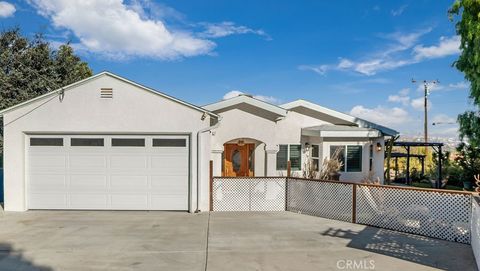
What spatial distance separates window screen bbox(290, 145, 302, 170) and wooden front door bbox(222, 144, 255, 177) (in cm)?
179

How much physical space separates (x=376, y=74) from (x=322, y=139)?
13290 mm

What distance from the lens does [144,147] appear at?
10.4 metres

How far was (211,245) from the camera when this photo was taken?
7.09 m

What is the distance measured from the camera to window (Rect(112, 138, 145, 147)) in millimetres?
10398

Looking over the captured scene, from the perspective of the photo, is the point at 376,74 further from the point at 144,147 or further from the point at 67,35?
the point at 67,35

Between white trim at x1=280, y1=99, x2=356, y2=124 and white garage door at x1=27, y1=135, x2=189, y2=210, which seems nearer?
white garage door at x1=27, y1=135, x2=189, y2=210

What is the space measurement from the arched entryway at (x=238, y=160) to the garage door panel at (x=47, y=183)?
6.24 m

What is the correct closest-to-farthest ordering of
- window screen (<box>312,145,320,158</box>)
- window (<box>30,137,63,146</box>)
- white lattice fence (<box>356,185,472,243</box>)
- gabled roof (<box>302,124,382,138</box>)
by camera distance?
white lattice fence (<box>356,185,472,243</box>)
window (<box>30,137,63,146</box>)
gabled roof (<box>302,124,382,138</box>)
window screen (<box>312,145,320,158</box>)

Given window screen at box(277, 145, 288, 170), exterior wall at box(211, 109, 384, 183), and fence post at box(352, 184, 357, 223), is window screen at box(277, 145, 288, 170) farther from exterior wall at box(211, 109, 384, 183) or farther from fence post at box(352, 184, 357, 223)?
fence post at box(352, 184, 357, 223)

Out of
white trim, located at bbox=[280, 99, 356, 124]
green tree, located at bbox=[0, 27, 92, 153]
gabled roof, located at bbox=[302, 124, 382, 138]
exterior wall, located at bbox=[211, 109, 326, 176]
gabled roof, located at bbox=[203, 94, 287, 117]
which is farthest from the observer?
green tree, located at bbox=[0, 27, 92, 153]

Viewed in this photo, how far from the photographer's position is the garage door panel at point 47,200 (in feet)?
34.2

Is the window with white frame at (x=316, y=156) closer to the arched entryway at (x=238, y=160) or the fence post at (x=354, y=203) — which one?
the arched entryway at (x=238, y=160)

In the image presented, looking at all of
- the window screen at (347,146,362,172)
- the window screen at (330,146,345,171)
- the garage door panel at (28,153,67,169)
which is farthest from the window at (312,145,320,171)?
the garage door panel at (28,153,67,169)

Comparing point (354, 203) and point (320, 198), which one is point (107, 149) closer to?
point (320, 198)
